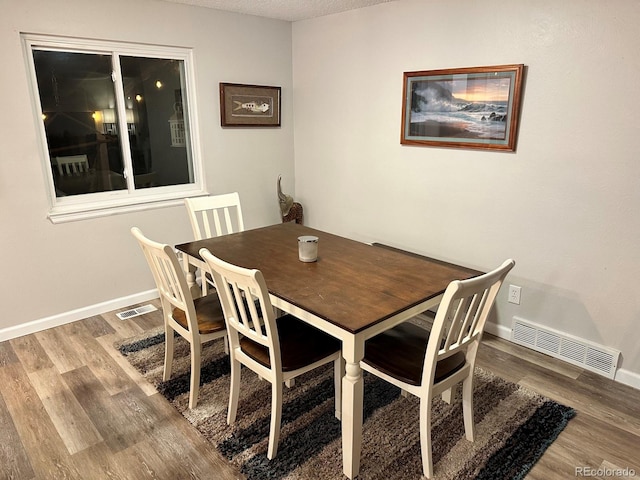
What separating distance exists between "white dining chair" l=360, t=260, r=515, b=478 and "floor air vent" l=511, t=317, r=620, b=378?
1055 millimetres

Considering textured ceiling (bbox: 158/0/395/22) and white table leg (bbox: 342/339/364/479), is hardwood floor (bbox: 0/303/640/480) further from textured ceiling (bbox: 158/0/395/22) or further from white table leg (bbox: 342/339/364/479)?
textured ceiling (bbox: 158/0/395/22)

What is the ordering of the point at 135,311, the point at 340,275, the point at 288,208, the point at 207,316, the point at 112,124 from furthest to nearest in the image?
the point at 288,208 < the point at 135,311 < the point at 112,124 < the point at 207,316 < the point at 340,275

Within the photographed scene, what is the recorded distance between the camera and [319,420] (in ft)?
7.08

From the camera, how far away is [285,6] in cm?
333

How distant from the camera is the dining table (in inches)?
66.1

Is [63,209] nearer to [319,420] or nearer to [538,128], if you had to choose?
[319,420]

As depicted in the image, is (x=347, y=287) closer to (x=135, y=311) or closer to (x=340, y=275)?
(x=340, y=275)

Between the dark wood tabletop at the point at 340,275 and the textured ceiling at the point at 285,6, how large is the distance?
1792mm

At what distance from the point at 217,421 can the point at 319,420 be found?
1.66 ft

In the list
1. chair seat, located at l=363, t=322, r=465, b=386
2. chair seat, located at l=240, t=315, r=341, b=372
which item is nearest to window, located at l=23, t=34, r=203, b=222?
chair seat, located at l=240, t=315, r=341, b=372

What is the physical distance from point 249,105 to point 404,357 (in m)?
2.74

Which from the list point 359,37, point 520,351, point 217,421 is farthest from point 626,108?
point 217,421

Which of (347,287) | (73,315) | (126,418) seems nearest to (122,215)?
(73,315)

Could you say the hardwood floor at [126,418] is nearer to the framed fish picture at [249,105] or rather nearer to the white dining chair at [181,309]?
the white dining chair at [181,309]
